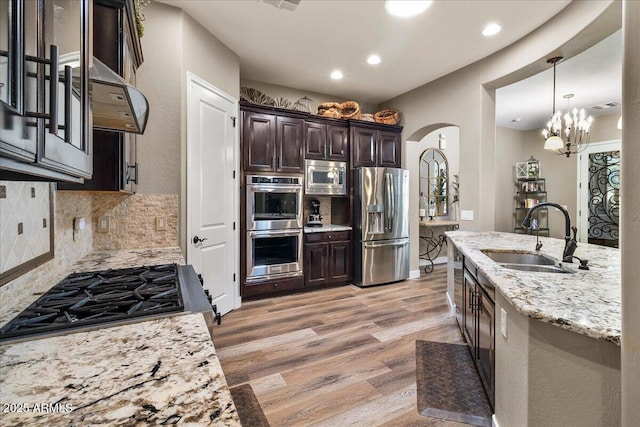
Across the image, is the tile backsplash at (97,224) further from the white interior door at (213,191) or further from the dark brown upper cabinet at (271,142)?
the dark brown upper cabinet at (271,142)

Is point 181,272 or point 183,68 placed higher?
point 183,68

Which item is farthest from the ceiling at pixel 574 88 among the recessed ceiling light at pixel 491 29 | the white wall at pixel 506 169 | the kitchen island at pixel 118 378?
the kitchen island at pixel 118 378

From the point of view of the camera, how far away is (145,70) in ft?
8.43

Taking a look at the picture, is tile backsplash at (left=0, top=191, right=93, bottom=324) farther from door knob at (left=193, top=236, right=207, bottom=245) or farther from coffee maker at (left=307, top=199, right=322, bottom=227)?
coffee maker at (left=307, top=199, right=322, bottom=227)

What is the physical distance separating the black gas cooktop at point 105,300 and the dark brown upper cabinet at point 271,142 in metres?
2.35

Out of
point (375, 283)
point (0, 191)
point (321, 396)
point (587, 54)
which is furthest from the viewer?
point (375, 283)

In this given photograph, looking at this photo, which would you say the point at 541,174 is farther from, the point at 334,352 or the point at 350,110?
the point at 334,352

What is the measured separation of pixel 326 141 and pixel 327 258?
66.1 inches

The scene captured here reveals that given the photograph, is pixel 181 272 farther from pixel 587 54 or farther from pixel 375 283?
pixel 587 54

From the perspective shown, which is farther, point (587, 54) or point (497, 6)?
point (587, 54)

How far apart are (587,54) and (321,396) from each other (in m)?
4.72

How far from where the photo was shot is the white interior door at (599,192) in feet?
19.4

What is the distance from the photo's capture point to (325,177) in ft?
14.3

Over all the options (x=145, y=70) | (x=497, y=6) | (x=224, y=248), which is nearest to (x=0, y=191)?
(x=145, y=70)
